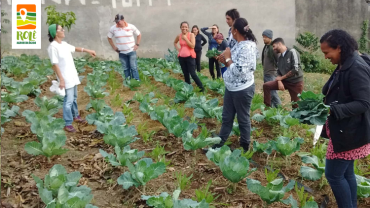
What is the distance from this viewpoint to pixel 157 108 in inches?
177

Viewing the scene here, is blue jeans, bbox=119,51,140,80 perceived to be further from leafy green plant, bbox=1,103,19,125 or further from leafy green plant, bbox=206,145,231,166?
leafy green plant, bbox=206,145,231,166

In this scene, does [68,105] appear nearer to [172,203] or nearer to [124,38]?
[172,203]

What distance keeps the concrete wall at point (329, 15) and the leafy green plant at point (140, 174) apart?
12018 millimetres

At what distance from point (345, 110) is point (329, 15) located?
12503 millimetres

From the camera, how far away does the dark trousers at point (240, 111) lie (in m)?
3.37

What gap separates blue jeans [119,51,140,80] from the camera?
6770 millimetres

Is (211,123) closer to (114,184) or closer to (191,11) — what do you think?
(114,184)

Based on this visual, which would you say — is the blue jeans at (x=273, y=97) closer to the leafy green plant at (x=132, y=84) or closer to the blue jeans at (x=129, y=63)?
the leafy green plant at (x=132, y=84)

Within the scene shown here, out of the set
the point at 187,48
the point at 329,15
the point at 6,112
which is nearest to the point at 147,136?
the point at 6,112

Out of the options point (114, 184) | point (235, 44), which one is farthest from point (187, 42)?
point (114, 184)

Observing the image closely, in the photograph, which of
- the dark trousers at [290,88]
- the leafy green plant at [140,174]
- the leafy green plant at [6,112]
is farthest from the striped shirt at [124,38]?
the leafy green plant at [140,174]

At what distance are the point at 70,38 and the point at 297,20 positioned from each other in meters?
9.07

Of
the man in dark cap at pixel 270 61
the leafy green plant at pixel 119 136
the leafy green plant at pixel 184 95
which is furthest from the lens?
the leafy green plant at pixel 184 95

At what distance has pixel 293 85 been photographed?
4.83 m
